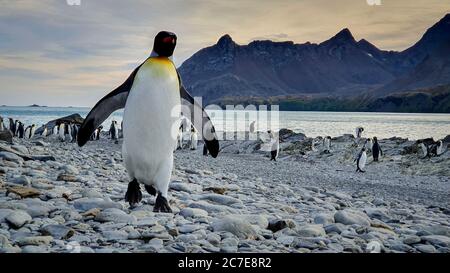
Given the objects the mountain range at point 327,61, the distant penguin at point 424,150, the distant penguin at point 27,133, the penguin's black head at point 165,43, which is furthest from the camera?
the distant penguin at point 27,133

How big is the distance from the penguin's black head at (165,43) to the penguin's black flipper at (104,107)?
18cm

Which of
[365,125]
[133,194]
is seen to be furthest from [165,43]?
[365,125]

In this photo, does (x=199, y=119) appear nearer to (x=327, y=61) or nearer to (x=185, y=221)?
(x=185, y=221)

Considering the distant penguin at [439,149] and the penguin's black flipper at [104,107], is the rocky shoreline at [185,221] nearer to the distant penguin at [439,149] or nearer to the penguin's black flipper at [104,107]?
the penguin's black flipper at [104,107]

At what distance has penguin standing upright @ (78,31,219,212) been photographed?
93.4 inches

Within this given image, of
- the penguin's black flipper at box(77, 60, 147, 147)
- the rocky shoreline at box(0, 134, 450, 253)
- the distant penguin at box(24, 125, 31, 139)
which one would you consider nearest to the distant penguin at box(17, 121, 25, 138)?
the distant penguin at box(24, 125, 31, 139)

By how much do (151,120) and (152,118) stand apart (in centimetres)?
1

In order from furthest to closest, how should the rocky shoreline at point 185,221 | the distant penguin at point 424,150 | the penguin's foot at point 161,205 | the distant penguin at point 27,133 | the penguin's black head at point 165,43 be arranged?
the distant penguin at point 27,133 → the distant penguin at point 424,150 → the penguin's foot at point 161,205 → the penguin's black head at point 165,43 → the rocky shoreline at point 185,221

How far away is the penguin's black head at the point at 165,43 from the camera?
7.21 feet

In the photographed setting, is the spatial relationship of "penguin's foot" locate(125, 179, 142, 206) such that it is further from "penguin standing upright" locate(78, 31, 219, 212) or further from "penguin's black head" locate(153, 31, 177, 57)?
"penguin's black head" locate(153, 31, 177, 57)

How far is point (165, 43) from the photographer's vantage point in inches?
89.9

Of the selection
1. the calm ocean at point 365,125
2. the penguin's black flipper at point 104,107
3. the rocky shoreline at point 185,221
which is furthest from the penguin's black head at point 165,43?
the calm ocean at point 365,125

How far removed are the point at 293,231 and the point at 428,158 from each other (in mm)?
7672
